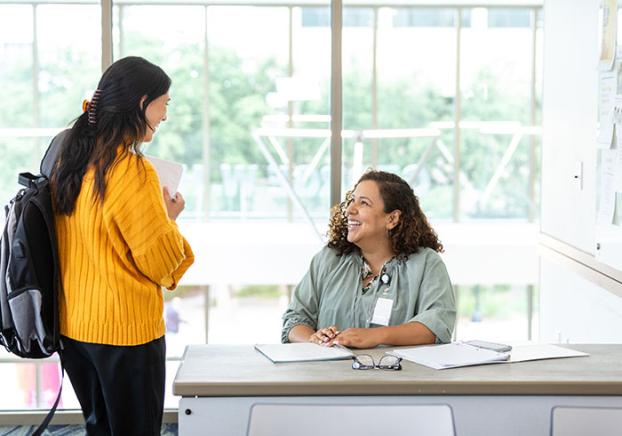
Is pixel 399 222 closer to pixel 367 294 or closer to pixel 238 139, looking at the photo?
pixel 367 294

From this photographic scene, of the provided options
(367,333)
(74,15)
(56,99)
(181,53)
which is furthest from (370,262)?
(181,53)

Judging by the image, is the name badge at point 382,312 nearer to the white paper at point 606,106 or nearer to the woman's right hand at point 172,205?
the woman's right hand at point 172,205

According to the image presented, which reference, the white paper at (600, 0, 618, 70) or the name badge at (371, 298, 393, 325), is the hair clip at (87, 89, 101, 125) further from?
the white paper at (600, 0, 618, 70)

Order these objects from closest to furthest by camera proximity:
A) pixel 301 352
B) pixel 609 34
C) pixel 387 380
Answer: pixel 387 380
pixel 301 352
pixel 609 34

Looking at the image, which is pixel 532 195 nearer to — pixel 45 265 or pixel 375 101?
pixel 375 101

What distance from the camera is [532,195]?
1101 cm

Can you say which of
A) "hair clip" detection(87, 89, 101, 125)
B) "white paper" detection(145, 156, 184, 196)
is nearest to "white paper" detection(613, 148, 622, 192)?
"white paper" detection(145, 156, 184, 196)

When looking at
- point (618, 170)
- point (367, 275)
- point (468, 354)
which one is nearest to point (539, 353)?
point (468, 354)

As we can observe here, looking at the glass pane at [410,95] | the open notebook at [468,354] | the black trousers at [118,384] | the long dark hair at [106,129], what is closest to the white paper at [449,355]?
the open notebook at [468,354]

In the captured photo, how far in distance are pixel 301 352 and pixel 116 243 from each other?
62 centimetres

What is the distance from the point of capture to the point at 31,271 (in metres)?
2.48

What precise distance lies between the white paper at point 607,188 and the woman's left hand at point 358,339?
1.20 m

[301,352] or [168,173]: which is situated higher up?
[168,173]

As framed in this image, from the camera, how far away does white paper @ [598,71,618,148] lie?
11.1 ft
